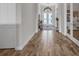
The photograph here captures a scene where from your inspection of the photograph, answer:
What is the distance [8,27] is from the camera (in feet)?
14.6

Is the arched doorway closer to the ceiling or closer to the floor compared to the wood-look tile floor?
closer to the ceiling

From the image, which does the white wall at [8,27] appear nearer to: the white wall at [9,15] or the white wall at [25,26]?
the white wall at [9,15]

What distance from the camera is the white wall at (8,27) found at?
4.20 m

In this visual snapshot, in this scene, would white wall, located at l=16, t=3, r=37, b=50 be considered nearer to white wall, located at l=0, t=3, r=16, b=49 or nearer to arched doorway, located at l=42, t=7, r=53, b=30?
white wall, located at l=0, t=3, r=16, b=49

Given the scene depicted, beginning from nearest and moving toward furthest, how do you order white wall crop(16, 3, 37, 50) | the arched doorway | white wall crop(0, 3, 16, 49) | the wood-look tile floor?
the wood-look tile floor → white wall crop(0, 3, 16, 49) → white wall crop(16, 3, 37, 50) → the arched doorway

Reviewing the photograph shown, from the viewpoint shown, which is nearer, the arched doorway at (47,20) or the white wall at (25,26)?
the white wall at (25,26)

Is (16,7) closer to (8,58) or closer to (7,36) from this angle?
(7,36)

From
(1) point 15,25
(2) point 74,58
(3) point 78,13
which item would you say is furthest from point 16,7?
(2) point 74,58

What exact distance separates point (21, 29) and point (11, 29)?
32cm

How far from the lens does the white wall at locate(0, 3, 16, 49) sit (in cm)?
420

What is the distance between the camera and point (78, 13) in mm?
4902

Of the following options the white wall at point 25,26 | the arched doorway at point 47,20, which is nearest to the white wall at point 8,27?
the white wall at point 25,26

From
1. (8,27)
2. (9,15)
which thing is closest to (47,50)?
(8,27)

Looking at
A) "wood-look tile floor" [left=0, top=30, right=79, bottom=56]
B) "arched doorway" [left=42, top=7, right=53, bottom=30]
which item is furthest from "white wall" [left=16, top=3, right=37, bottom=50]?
"arched doorway" [left=42, top=7, right=53, bottom=30]
